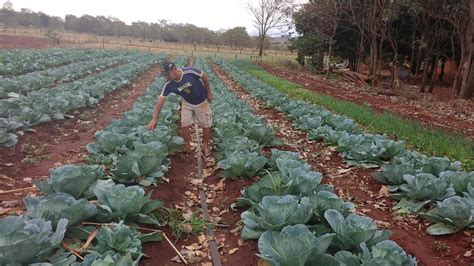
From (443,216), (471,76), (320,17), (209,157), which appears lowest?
(209,157)

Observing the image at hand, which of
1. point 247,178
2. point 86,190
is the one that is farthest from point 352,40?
point 86,190

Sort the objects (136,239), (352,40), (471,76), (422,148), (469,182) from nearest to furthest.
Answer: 1. (136,239)
2. (469,182)
3. (422,148)
4. (471,76)
5. (352,40)

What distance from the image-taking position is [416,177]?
165 inches

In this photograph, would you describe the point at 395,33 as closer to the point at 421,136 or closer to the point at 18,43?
the point at 421,136

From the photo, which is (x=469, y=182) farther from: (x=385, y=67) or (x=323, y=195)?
(x=385, y=67)

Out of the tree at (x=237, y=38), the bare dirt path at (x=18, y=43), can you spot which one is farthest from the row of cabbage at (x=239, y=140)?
the tree at (x=237, y=38)

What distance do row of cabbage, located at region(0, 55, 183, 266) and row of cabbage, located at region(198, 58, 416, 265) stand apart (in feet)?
3.15

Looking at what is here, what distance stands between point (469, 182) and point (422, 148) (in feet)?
7.95

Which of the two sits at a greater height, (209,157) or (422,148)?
(422,148)

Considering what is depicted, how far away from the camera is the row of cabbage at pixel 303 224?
261 centimetres

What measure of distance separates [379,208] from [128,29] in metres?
75.4

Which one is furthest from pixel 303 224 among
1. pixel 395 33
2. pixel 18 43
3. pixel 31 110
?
pixel 18 43

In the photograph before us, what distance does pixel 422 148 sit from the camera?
6391mm

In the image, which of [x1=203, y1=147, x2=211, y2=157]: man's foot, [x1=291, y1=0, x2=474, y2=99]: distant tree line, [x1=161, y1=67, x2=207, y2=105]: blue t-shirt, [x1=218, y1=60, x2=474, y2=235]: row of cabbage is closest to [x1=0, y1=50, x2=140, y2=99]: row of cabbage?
[x1=161, y1=67, x2=207, y2=105]: blue t-shirt
